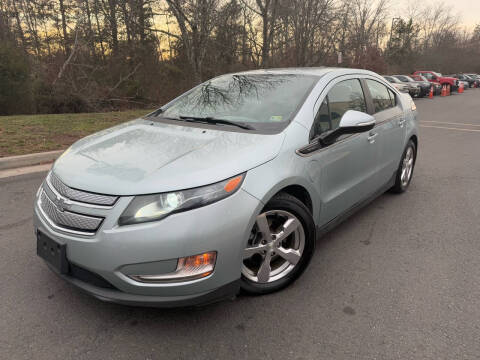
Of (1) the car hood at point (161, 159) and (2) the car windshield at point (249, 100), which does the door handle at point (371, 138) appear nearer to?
(2) the car windshield at point (249, 100)

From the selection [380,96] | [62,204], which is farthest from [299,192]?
[380,96]

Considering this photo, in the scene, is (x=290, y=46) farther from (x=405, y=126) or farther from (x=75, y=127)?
(x=405, y=126)

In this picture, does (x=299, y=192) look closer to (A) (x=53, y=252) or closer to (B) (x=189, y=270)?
(B) (x=189, y=270)

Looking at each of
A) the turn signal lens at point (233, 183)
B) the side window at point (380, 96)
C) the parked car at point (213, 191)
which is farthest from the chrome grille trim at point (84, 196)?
the side window at point (380, 96)

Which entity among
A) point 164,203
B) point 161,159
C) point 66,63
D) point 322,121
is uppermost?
point 66,63

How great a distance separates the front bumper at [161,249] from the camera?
191 centimetres

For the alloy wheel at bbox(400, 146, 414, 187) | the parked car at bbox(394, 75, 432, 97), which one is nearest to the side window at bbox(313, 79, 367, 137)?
the alloy wheel at bbox(400, 146, 414, 187)

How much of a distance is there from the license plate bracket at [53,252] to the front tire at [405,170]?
3758 millimetres

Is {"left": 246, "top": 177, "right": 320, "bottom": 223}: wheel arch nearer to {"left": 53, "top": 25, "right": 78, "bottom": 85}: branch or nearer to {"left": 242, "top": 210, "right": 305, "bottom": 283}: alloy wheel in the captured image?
{"left": 242, "top": 210, "right": 305, "bottom": 283}: alloy wheel

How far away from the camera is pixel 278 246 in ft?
8.23

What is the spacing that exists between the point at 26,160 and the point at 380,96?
5.43 metres

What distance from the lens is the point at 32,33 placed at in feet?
55.9

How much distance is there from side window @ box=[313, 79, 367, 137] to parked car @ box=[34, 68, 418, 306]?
0.5 inches

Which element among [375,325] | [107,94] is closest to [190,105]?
[375,325]
